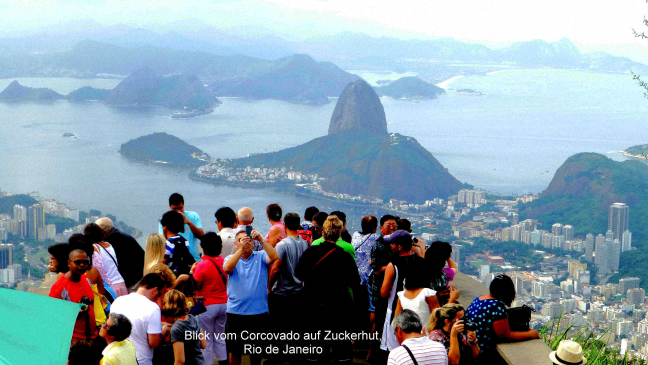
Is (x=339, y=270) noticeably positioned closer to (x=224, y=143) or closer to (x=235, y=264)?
(x=235, y=264)

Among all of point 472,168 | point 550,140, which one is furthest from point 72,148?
point 550,140

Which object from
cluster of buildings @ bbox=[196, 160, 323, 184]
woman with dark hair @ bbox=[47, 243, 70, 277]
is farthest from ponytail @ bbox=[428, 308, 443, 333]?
cluster of buildings @ bbox=[196, 160, 323, 184]

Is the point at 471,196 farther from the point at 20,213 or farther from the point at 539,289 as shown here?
the point at 20,213

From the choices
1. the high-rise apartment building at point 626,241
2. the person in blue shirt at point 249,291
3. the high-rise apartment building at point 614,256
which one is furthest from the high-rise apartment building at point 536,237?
the person in blue shirt at point 249,291

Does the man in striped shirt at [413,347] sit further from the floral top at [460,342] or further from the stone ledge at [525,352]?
the stone ledge at [525,352]

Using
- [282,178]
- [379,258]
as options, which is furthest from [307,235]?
[282,178]
